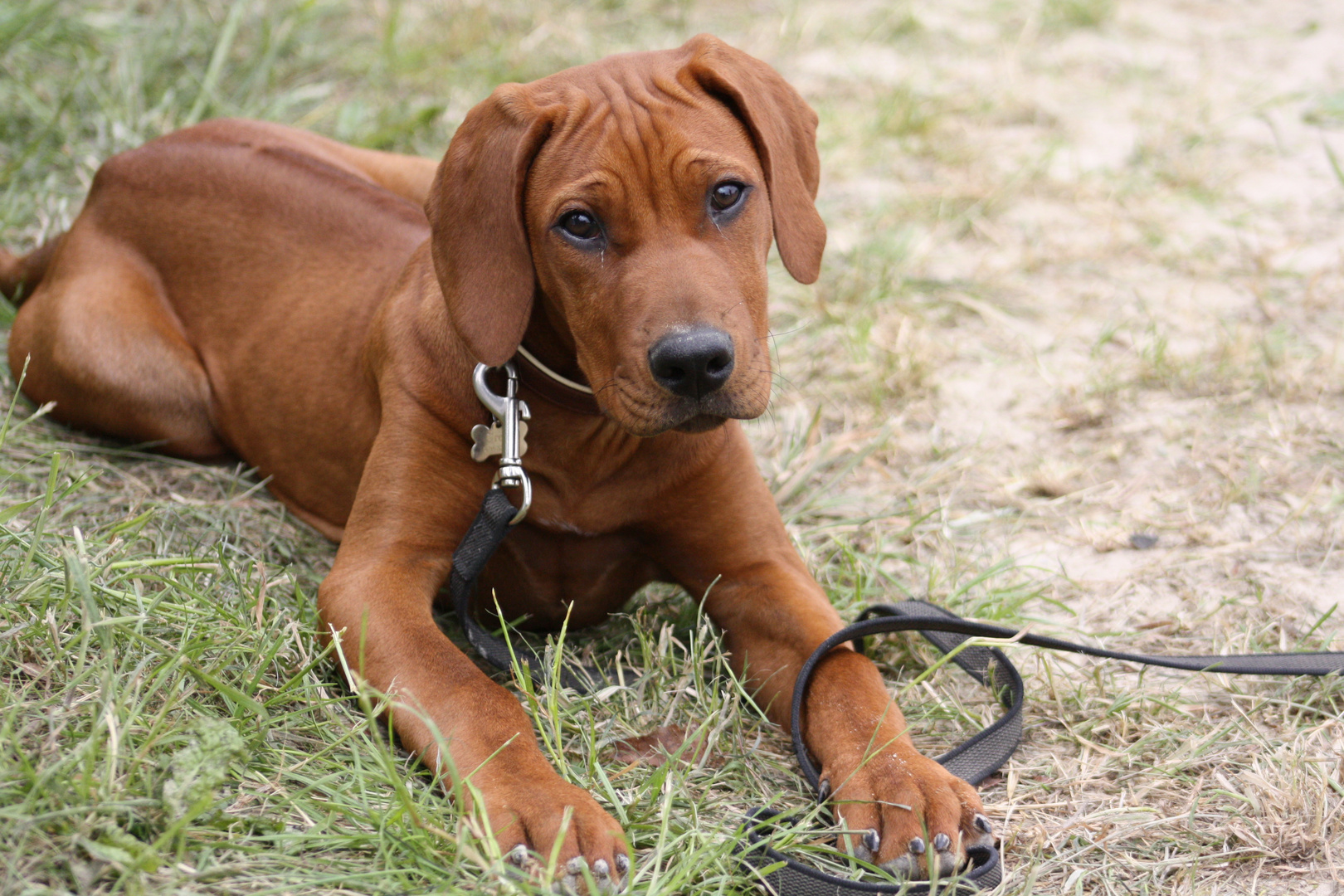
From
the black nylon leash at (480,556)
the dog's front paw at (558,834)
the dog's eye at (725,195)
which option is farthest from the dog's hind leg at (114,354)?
the dog's front paw at (558,834)

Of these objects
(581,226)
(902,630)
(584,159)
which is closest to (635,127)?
(584,159)

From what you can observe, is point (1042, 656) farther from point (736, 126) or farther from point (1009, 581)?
point (736, 126)

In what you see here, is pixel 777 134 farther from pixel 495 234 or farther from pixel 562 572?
pixel 562 572

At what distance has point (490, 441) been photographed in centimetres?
329

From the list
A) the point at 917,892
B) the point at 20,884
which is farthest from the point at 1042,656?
the point at 20,884

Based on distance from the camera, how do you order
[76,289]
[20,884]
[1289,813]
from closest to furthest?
[20,884]
[1289,813]
[76,289]

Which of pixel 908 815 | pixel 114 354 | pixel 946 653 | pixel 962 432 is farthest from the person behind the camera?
pixel 962 432

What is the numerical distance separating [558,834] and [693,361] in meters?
1.04

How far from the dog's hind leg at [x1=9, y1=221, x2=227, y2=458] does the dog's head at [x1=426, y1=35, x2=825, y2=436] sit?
5.39 feet

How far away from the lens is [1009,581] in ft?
13.0

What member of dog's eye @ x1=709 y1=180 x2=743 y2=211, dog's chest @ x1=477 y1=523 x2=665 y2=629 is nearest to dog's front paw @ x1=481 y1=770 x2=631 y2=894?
dog's chest @ x1=477 y1=523 x2=665 y2=629

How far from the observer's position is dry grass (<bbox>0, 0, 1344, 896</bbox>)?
2762mm

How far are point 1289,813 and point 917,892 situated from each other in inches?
36.3

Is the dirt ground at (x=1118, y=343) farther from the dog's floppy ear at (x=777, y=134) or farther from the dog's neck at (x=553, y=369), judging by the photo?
the dog's neck at (x=553, y=369)
